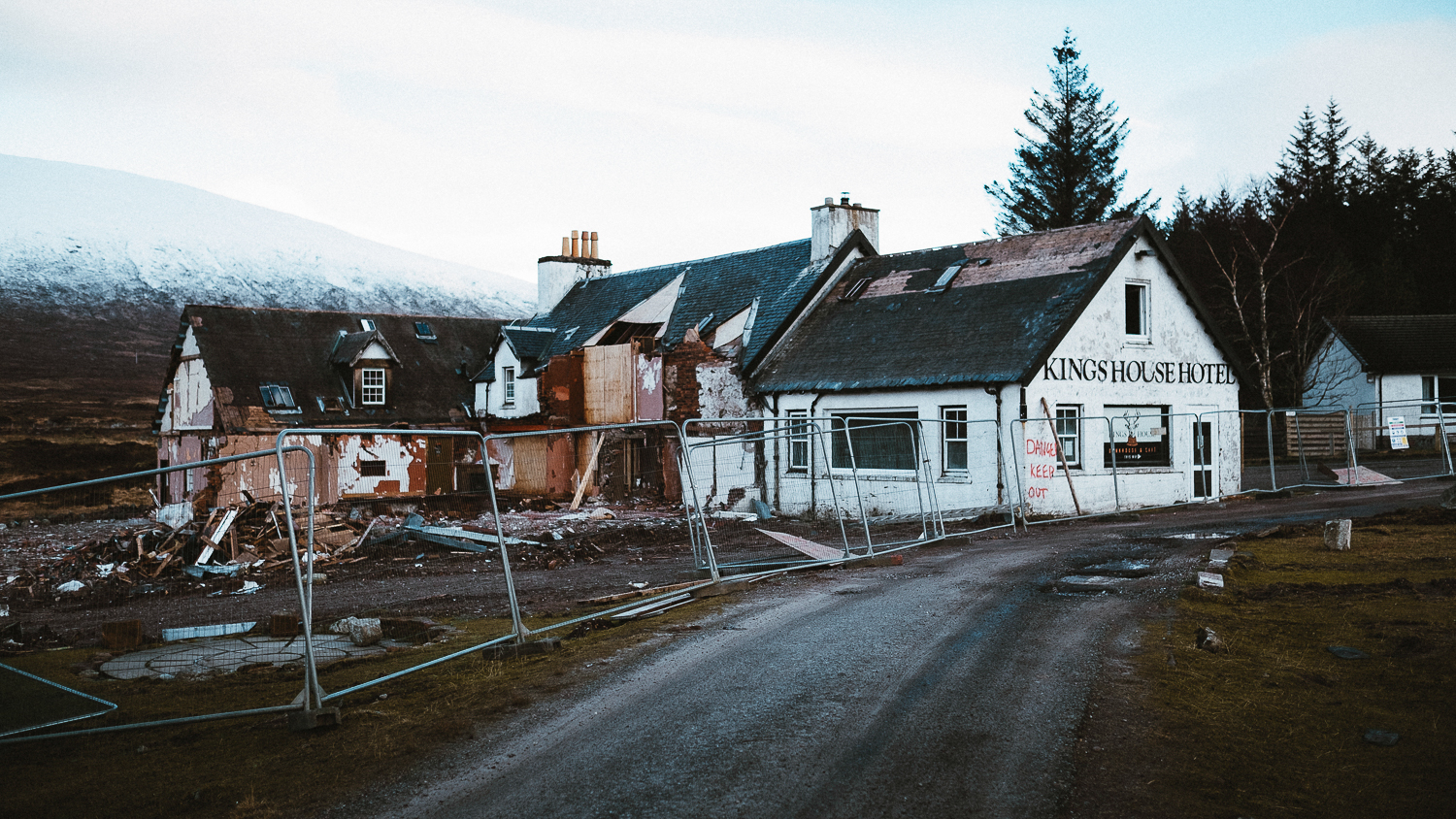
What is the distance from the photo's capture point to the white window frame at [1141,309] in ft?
78.6

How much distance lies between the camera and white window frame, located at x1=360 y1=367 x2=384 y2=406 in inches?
1452

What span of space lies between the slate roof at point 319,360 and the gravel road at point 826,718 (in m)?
27.1

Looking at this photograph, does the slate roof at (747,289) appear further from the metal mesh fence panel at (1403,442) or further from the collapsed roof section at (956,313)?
the metal mesh fence panel at (1403,442)

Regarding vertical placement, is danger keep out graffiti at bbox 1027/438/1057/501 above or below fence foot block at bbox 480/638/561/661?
above

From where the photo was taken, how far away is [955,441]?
22594mm

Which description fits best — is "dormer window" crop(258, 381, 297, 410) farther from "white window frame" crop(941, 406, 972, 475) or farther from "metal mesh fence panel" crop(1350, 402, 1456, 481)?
"metal mesh fence panel" crop(1350, 402, 1456, 481)

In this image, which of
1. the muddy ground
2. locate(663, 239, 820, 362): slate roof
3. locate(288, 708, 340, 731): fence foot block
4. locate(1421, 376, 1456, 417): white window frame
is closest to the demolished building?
locate(663, 239, 820, 362): slate roof

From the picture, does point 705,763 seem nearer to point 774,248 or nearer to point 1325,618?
point 1325,618

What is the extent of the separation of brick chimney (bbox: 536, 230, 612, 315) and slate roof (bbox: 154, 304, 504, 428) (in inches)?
147

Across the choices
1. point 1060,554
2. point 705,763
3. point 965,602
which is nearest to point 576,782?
point 705,763

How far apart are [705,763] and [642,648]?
3391 millimetres

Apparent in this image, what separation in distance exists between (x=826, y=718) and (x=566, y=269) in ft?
110

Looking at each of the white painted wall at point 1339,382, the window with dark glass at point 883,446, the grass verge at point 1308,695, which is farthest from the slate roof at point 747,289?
the white painted wall at point 1339,382

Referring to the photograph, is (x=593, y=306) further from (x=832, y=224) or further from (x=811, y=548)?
(x=811, y=548)
